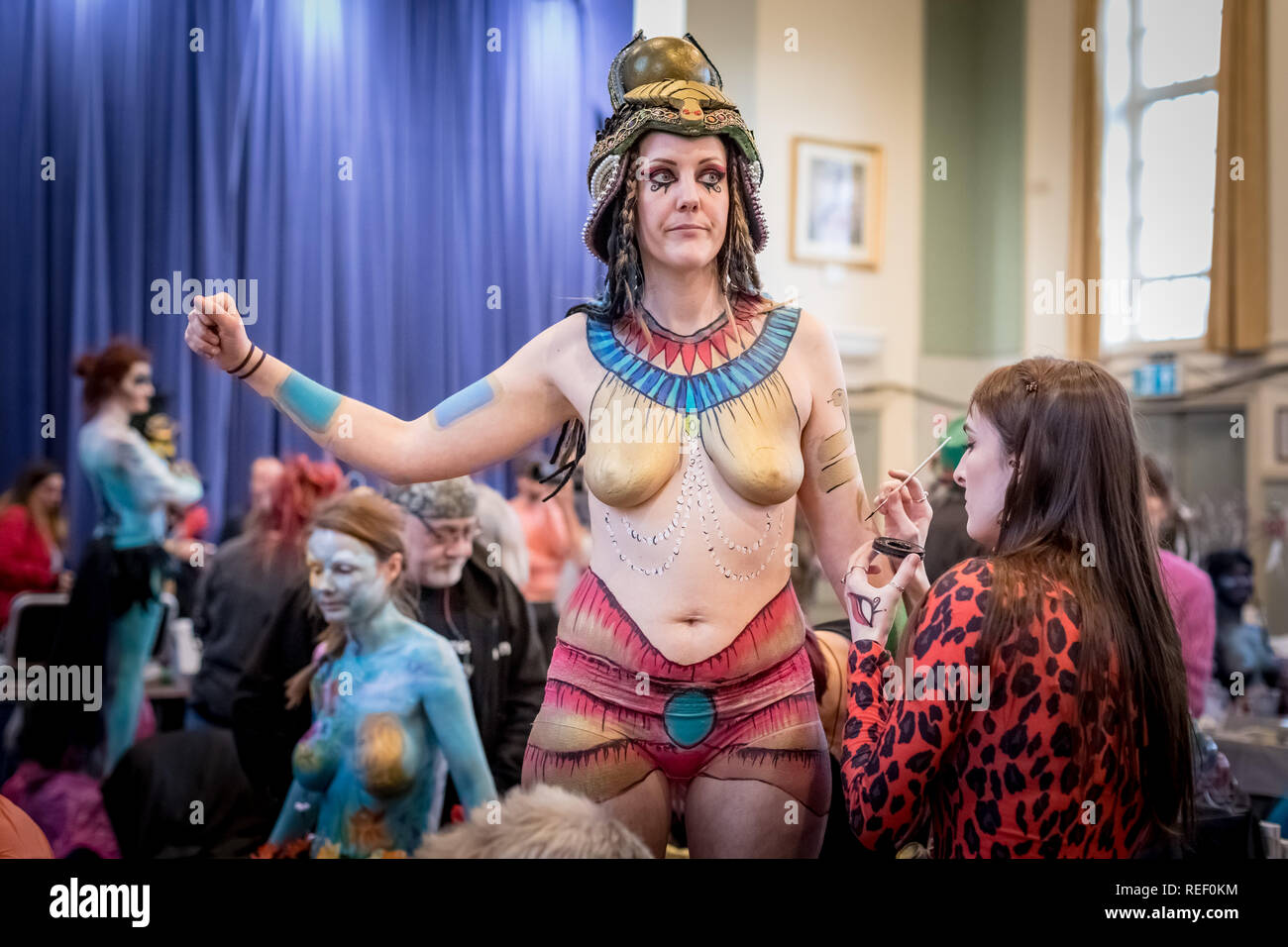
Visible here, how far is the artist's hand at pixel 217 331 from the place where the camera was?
200 centimetres

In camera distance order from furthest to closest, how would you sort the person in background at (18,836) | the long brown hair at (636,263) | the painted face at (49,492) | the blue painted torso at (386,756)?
1. the painted face at (49,492)
2. the blue painted torso at (386,756)
3. the person in background at (18,836)
4. the long brown hair at (636,263)

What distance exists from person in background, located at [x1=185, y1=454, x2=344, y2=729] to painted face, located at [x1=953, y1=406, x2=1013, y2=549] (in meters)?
1.55

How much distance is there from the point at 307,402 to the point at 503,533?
816 millimetres

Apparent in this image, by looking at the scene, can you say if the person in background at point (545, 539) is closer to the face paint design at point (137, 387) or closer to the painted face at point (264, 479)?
the painted face at point (264, 479)

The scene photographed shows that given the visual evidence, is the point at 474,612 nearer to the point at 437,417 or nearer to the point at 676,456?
the point at 437,417

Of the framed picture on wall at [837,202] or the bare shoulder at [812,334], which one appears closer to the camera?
the bare shoulder at [812,334]

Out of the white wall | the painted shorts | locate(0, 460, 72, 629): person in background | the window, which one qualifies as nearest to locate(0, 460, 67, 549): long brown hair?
locate(0, 460, 72, 629): person in background

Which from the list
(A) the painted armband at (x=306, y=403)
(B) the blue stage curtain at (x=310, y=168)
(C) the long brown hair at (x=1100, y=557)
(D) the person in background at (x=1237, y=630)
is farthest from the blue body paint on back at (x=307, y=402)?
(D) the person in background at (x=1237, y=630)

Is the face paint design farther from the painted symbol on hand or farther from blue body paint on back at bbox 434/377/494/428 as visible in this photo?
the painted symbol on hand

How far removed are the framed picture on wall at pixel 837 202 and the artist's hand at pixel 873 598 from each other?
3.32 feet

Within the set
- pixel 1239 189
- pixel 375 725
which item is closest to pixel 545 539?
pixel 375 725

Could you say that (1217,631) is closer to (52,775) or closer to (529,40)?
(529,40)

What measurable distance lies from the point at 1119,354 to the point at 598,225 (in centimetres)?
159
